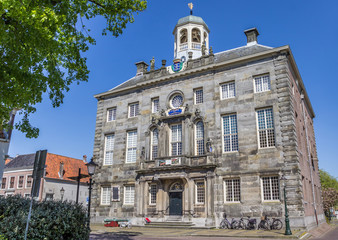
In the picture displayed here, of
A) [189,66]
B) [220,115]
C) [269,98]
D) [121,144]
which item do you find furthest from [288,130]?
[121,144]

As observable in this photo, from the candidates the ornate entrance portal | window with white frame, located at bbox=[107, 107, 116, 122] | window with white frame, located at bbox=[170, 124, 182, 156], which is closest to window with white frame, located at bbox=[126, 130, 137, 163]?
window with white frame, located at bbox=[107, 107, 116, 122]

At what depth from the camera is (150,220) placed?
25.3m

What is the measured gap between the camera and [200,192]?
79.3 feet

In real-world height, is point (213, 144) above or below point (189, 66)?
below

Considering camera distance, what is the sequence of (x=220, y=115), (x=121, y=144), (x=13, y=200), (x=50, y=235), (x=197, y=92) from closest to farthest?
(x=50, y=235) < (x=13, y=200) < (x=220, y=115) < (x=197, y=92) < (x=121, y=144)

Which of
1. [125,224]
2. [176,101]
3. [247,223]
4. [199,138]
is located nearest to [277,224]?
[247,223]

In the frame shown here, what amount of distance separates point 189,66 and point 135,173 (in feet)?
37.2

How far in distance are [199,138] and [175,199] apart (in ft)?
18.4

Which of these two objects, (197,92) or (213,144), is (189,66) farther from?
(213,144)

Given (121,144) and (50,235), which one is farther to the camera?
(121,144)

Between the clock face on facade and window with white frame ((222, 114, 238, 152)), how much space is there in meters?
4.78

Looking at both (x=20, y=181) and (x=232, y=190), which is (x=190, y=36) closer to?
(x=232, y=190)

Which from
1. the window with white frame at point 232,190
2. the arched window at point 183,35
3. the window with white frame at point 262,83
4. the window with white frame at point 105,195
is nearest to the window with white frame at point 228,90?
the window with white frame at point 262,83

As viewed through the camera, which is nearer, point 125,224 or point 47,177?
point 125,224
